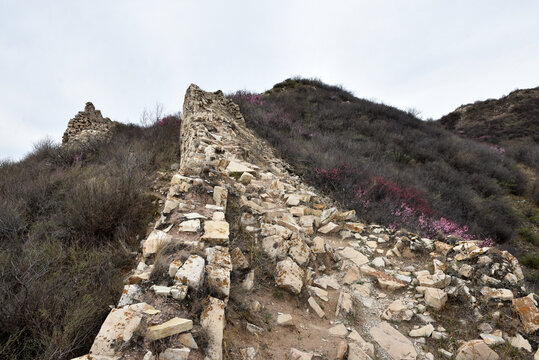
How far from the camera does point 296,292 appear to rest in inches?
88.7

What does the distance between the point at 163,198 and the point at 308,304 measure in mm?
3041

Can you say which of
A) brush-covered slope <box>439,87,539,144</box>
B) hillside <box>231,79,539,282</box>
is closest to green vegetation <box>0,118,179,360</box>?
hillside <box>231,79,539,282</box>

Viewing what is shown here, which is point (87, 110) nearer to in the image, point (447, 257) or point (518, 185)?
point (447, 257)

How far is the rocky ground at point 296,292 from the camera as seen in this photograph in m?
1.54

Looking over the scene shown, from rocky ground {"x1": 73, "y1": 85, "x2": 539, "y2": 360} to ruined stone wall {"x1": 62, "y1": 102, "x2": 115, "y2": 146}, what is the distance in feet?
26.1

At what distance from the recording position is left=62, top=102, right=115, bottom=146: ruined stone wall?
8.95m

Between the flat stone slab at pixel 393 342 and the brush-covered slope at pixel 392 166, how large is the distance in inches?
89.7

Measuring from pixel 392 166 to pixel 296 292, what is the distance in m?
7.52

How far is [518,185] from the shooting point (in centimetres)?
922

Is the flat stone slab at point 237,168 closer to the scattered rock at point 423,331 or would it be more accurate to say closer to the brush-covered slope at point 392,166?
the brush-covered slope at point 392,166

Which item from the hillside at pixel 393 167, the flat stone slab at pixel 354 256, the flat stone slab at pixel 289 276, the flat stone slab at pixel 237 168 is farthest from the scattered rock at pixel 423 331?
the flat stone slab at pixel 237 168

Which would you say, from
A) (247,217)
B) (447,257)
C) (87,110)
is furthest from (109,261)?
(87,110)

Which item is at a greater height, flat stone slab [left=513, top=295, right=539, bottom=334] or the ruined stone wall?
the ruined stone wall

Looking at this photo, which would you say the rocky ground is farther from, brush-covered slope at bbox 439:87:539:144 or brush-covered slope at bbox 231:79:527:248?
brush-covered slope at bbox 439:87:539:144
